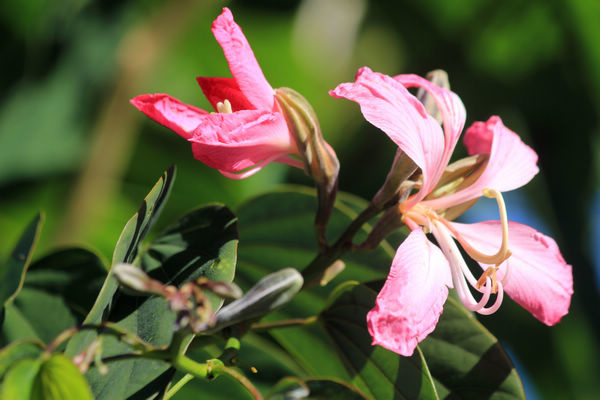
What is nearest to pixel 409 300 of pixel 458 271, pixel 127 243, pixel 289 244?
pixel 458 271

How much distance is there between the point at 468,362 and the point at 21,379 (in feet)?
1.84

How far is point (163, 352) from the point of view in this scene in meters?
0.65

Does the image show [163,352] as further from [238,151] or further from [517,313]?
[517,313]

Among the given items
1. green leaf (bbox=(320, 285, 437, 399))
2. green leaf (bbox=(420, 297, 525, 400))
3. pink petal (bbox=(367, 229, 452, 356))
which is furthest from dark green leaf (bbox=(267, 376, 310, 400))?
green leaf (bbox=(420, 297, 525, 400))

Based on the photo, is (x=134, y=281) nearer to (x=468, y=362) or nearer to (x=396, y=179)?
(x=396, y=179)

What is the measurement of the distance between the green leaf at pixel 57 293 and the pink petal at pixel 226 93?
33 centimetres

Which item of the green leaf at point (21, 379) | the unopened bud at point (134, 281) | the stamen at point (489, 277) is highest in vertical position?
the unopened bud at point (134, 281)

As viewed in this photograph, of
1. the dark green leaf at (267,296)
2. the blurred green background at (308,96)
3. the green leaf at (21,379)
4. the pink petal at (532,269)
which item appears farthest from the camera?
the blurred green background at (308,96)

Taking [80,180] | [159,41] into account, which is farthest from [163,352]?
[159,41]

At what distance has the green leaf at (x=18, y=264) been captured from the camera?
0.92 meters

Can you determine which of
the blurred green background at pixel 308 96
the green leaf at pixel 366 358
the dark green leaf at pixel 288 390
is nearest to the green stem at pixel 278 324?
the green leaf at pixel 366 358

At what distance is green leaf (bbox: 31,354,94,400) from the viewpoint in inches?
22.2

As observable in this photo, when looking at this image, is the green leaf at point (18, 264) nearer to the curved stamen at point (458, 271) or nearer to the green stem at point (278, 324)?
the green stem at point (278, 324)

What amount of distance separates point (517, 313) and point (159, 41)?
1634mm
